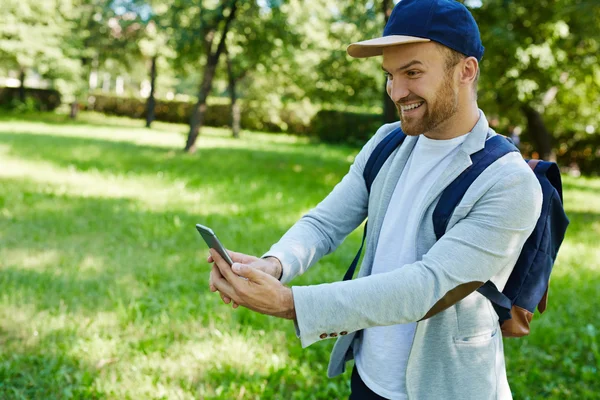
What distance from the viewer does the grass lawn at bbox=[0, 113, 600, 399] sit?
3842 mm

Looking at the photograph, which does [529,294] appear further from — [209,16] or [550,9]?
[209,16]

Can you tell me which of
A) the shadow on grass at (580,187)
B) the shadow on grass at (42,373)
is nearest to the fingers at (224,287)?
the shadow on grass at (42,373)

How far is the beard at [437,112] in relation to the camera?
1728 millimetres

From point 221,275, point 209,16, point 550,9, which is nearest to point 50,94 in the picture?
point 209,16

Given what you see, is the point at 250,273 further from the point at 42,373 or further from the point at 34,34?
the point at 34,34

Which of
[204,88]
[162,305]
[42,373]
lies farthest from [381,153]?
[204,88]

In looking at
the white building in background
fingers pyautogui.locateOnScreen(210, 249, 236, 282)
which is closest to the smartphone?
fingers pyautogui.locateOnScreen(210, 249, 236, 282)

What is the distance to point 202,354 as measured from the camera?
410 centimetres

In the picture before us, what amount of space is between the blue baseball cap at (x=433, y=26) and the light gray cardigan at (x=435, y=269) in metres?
0.28

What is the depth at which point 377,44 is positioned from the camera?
5.47 feet

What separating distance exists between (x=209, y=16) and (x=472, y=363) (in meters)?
13.4

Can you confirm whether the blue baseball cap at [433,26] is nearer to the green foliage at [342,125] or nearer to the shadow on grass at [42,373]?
the shadow on grass at [42,373]

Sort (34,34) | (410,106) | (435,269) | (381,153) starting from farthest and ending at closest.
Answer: (34,34) < (381,153) < (410,106) < (435,269)

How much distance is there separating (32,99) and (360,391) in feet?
108
